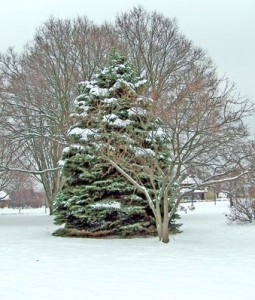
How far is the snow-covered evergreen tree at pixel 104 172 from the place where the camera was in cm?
1387

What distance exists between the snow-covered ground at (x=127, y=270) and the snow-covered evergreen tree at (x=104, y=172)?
5.41ft

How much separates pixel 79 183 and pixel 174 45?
34.7 feet

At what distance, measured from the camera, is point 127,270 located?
769 centimetres

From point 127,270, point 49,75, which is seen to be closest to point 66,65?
point 49,75

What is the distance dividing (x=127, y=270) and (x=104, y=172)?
697 centimetres

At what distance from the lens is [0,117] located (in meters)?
20.3

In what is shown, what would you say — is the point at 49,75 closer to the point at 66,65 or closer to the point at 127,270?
the point at 66,65

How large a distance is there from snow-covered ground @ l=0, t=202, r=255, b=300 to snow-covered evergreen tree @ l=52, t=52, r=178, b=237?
5.41ft

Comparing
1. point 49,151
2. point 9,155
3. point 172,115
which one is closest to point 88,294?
point 172,115

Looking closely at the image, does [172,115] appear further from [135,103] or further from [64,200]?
[64,200]

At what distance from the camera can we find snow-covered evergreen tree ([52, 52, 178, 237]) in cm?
1387

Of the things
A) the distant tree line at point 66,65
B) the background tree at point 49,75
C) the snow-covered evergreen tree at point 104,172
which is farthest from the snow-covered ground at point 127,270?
the background tree at point 49,75

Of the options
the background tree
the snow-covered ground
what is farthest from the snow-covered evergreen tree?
the background tree

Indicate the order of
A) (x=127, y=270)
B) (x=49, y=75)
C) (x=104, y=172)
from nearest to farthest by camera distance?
(x=127, y=270), (x=104, y=172), (x=49, y=75)
